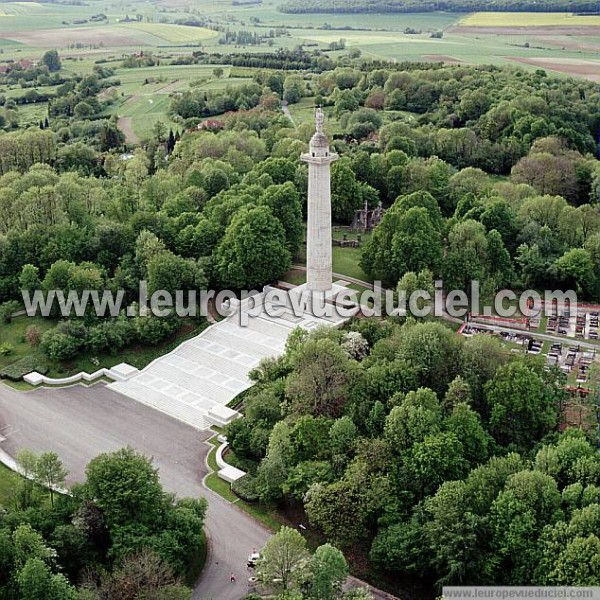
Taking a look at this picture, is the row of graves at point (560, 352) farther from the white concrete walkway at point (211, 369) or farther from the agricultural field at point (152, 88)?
the agricultural field at point (152, 88)

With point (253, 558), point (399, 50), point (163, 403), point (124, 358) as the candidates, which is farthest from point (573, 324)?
point (399, 50)

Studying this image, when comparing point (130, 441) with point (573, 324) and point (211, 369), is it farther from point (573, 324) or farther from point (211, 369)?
point (573, 324)

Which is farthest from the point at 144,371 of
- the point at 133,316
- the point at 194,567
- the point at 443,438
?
the point at 443,438

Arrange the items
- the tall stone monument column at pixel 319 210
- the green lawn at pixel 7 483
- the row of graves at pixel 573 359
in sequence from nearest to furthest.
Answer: the green lawn at pixel 7 483
the row of graves at pixel 573 359
the tall stone monument column at pixel 319 210

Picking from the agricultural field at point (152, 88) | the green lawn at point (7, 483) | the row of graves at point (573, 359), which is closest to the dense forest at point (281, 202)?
the agricultural field at point (152, 88)

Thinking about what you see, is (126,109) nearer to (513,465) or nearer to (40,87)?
(40,87)
